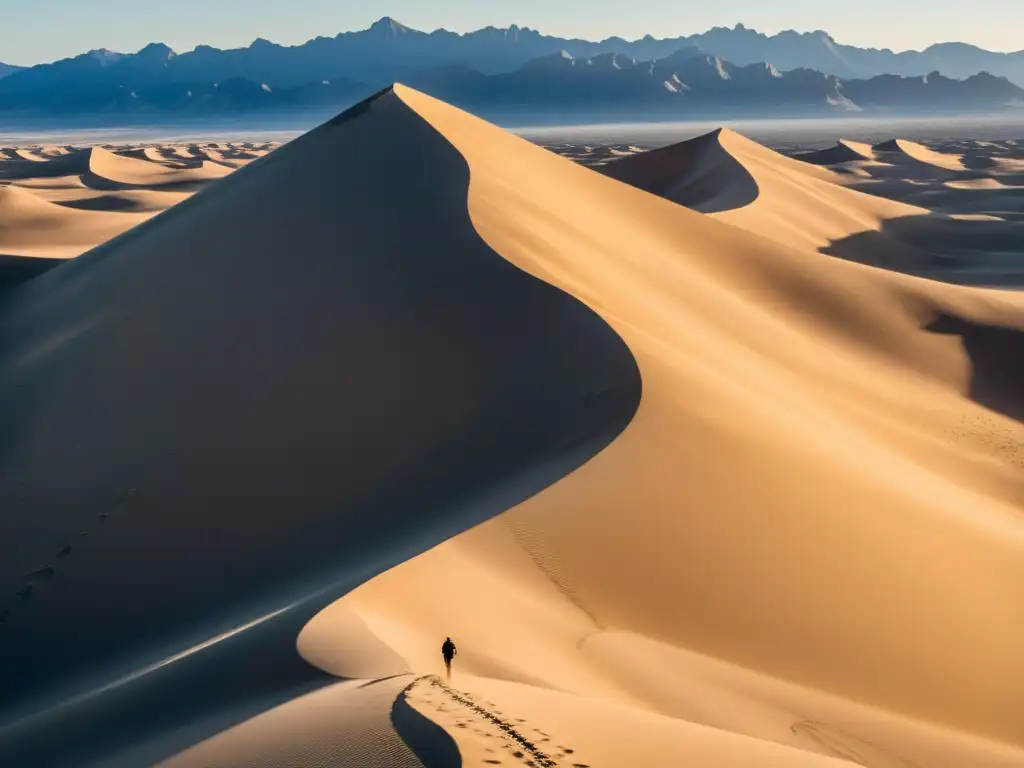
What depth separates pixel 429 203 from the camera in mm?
13523

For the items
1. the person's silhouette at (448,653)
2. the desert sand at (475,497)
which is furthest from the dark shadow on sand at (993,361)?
the person's silhouette at (448,653)

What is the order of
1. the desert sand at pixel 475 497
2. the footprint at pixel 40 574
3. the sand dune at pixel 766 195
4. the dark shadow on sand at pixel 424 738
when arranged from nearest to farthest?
the dark shadow on sand at pixel 424 738 < the desert sand at pixel 475 497 < the footprint at pixel 40 574 < the sand dune at pixel 766 195

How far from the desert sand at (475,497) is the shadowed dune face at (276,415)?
4 centimetres

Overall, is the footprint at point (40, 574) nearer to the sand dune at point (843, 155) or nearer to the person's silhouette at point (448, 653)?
the person's silhouette at point (448, 653)

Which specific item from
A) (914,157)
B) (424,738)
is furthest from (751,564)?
(914,157)

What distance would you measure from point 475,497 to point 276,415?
2.70 m

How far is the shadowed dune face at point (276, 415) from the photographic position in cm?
773

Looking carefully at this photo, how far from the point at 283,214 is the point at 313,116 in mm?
187230

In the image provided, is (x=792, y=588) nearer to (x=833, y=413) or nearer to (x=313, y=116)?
(x=833, y=413)

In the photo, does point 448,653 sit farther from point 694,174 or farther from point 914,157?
point 914,157

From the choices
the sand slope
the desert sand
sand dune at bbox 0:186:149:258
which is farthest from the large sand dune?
sand dune at bbox 0:186:149:258

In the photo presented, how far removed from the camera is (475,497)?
7.88m

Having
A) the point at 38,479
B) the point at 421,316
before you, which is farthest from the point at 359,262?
the point at 38,479

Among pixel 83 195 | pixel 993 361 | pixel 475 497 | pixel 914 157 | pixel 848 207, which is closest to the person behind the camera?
pixel 475 497
